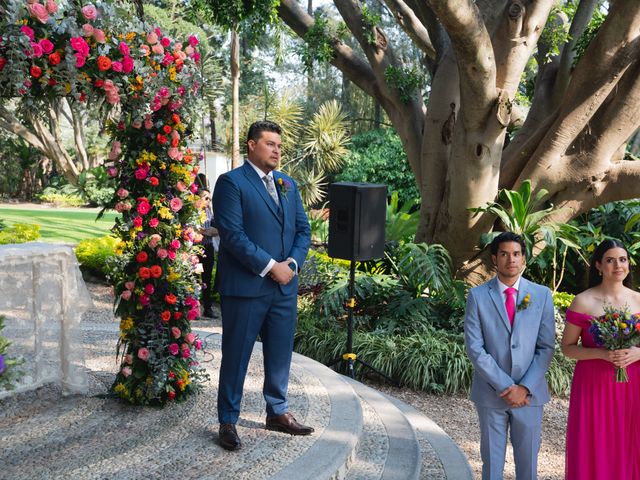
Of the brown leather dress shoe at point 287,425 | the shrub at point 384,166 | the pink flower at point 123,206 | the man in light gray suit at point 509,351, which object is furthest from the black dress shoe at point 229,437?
the shrub at point 384,166

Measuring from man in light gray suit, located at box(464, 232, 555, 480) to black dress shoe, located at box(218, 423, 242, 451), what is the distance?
136cm

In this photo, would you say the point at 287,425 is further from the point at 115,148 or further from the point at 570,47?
the point at 570,47

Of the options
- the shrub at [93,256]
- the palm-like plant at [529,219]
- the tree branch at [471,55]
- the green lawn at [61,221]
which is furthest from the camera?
the green lawn at [61,221]

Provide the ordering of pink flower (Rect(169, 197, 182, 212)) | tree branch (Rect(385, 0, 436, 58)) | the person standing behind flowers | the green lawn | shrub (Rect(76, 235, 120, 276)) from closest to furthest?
pink flower (Rect(169, 197, 182, 212)) → the person standing behind flowers → tree branch (Rect(385, 0, 436, 58)) → shrub (Rect(76, 235, 120, 276)) → the green lawn

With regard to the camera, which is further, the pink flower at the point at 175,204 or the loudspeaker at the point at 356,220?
the loudspeaker at the point at 356,220

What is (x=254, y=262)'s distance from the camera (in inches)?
142

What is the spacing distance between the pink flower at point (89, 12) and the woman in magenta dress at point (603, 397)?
3.05m

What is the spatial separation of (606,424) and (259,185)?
230 centimetres

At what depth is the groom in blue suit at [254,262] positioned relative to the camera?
367cm

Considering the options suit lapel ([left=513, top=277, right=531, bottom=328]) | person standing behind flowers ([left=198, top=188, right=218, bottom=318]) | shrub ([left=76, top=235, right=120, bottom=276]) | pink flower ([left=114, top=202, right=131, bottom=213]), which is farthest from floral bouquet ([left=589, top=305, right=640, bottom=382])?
shrub ([left=76, top=235, right=120, bottom=276])

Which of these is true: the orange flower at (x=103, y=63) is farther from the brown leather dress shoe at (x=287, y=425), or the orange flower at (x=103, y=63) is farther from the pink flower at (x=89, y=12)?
the brown leather dress shoe at (x=287, y=425)

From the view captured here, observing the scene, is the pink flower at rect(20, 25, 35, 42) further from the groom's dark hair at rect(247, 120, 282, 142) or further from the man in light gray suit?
the man in light gray suit

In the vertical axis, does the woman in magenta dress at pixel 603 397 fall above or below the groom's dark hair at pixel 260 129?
below

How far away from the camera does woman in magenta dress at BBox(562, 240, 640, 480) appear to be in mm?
3529
